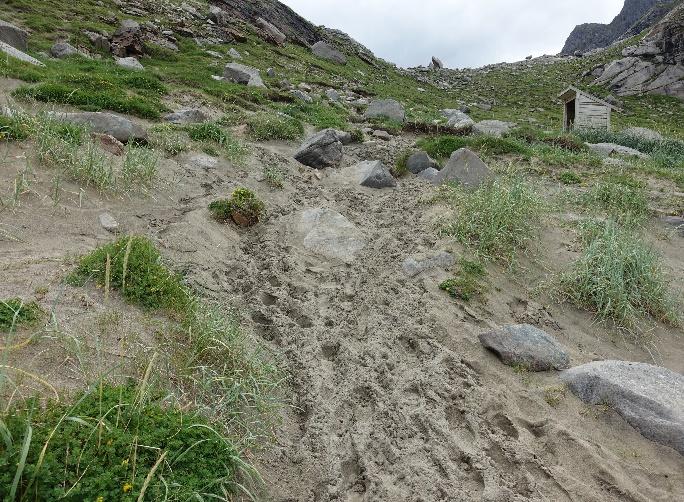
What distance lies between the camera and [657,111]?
37156 millimetres

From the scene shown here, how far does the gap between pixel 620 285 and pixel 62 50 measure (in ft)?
62.1

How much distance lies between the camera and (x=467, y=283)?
255 inches

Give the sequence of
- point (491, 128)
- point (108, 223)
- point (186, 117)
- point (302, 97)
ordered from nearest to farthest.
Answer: point (108, 223) → point (186, 117) → point (491, 128) → point (302, 97)

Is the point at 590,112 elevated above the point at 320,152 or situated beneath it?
elevated above

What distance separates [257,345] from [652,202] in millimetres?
9923

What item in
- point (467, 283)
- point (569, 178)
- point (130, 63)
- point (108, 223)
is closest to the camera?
point (467, 283)

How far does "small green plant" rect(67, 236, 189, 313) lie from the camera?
16.0ft

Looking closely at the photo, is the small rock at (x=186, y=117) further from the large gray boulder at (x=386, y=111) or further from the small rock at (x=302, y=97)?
the large gray boulder at (x=386, y=111)

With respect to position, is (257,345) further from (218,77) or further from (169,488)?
(218,77)

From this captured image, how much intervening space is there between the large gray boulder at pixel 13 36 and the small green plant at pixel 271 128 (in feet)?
28.5

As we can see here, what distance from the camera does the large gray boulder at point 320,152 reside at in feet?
40.0

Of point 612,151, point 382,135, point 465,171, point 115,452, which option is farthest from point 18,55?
point 612,151

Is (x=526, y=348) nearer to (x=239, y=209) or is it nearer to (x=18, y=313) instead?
(x=18, y=313)

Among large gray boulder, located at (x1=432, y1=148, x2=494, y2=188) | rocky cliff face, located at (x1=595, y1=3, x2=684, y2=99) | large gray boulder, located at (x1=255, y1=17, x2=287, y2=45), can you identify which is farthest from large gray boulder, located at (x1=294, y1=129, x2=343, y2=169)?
rocky cliff face, located at (x1=595, y1=3, x2=684, y2=99)
